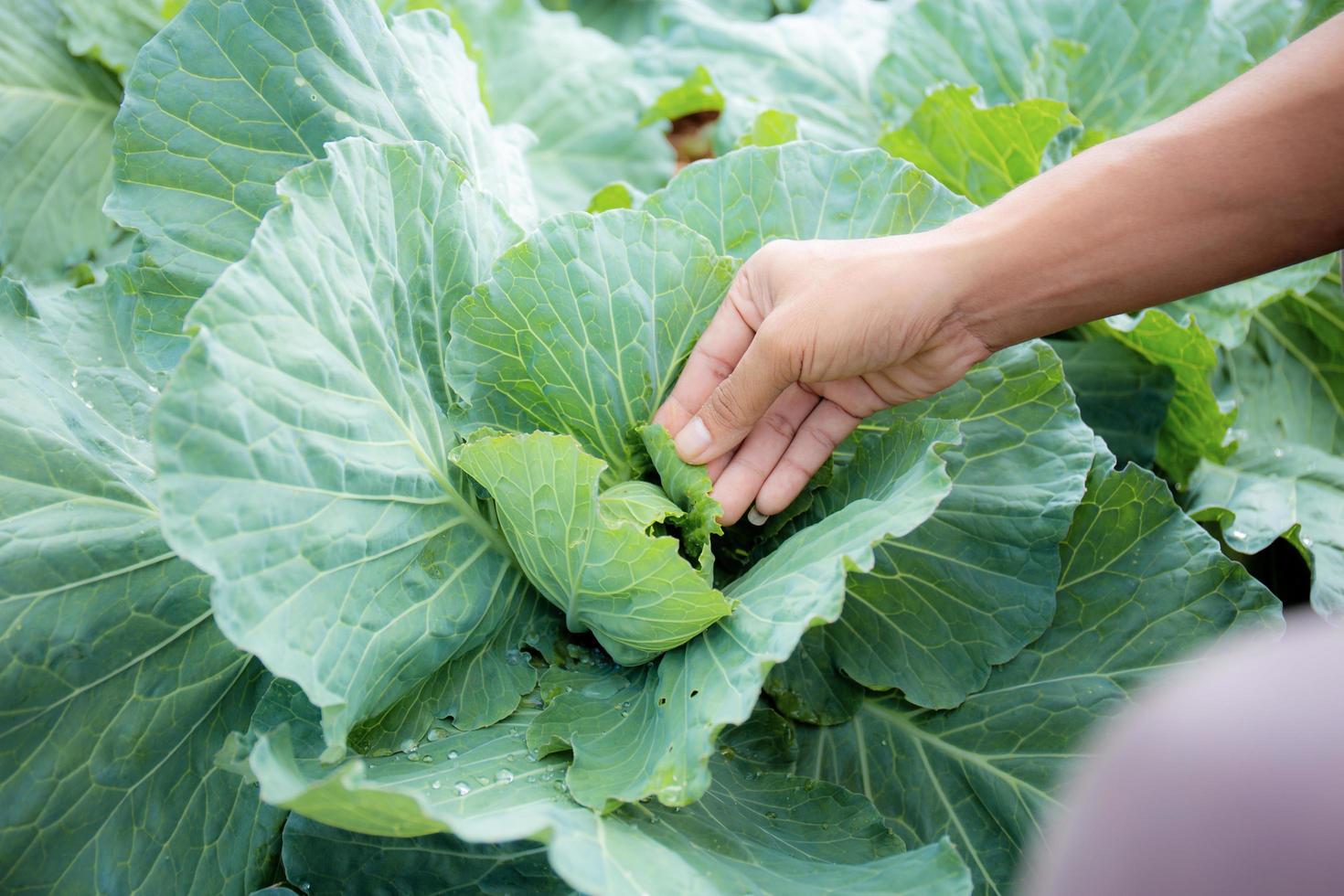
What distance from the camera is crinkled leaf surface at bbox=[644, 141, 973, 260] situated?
1.67 metres

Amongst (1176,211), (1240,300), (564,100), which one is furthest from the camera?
(564,100)

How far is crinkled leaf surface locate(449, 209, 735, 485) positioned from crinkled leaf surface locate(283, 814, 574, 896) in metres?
0.60

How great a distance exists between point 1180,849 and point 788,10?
12.1ft

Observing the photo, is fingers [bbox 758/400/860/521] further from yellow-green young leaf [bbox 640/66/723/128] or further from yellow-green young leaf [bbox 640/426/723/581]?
yellow-green young leaf [bbox 640/66/723/128]

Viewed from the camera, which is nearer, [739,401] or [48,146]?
[739,401]

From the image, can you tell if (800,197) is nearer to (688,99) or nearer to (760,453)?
(760,453)

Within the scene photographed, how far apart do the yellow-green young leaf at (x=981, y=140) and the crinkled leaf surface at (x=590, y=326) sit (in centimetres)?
91

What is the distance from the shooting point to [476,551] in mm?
1477

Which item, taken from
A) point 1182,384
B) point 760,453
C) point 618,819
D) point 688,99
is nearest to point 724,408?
point 760,453

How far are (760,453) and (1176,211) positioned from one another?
73 centimetres

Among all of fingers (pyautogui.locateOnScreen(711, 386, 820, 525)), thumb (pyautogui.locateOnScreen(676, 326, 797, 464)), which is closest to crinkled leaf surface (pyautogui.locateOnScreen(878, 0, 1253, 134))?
fingers (pyautogui.locateOnScreen(711, 386, 820, 525))

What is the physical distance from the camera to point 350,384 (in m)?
1.29

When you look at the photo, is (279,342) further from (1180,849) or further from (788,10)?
(788,10)

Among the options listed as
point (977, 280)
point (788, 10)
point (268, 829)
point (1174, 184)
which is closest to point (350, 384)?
point (268, 829)
